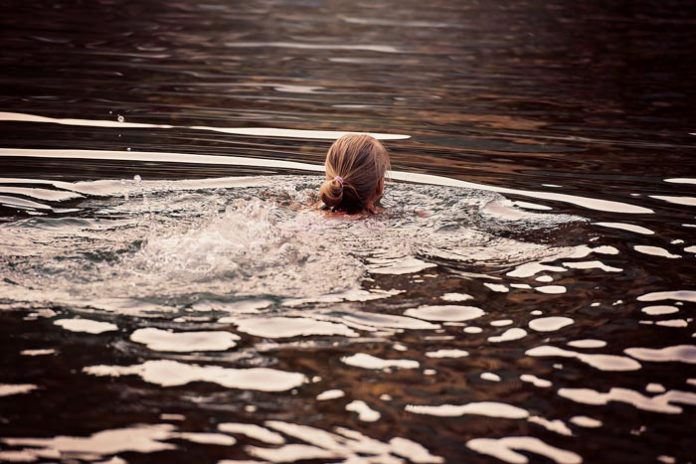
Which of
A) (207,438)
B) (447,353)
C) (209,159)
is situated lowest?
(207,438)

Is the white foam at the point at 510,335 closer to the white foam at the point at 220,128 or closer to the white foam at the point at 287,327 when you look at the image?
the white foam at the point at 287,327

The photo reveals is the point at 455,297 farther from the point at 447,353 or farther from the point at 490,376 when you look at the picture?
the point at 490,376

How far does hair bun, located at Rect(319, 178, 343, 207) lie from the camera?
25.5 ft

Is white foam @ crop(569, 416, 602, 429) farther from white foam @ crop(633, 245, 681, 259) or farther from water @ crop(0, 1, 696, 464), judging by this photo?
white foam @ crop(633, 245, 681, 259)

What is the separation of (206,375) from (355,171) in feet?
11.0

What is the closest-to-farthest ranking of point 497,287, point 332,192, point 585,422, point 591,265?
point 585,422 → point 497,287 → point 591,265 → point 332,192

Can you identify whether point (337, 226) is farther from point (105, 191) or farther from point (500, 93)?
point (500, 93)

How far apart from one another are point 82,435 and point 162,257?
2.04 m

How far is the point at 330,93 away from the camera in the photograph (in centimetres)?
1433

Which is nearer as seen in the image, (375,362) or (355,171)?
(375,362)

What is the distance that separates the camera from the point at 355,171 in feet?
25.9

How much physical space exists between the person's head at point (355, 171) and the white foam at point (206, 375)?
307 cm

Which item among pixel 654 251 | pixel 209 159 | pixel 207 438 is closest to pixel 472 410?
pixel 207 438

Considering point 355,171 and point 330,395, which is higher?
point 355,171
